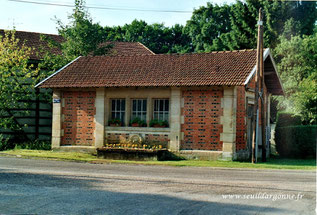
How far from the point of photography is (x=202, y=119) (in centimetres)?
1886

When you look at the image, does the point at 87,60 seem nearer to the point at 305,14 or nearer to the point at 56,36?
the point at 56,36

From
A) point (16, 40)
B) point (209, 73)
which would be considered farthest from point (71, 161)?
point (16, 40)

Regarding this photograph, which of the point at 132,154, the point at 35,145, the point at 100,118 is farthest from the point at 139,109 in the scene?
the point at 35,145

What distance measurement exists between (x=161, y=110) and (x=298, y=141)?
807 cm

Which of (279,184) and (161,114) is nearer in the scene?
(279,184)

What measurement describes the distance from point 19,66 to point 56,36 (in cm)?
651

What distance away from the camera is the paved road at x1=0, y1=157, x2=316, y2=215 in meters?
7.57

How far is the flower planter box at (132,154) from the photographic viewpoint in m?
18.5

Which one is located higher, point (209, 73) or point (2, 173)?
point (209, 73)

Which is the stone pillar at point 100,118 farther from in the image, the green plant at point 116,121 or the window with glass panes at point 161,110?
the window with glass panes at point 161,110

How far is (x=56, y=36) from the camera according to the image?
30.8 m

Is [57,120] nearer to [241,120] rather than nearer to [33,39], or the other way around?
[241,120]

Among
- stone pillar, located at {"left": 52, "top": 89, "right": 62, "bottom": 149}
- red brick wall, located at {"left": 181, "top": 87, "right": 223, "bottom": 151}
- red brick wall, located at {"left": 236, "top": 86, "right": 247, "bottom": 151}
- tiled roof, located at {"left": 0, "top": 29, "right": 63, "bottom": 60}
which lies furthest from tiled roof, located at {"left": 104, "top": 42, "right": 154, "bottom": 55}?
red brick wall, located at {"left": 236, "top": 86, "right": 247, "bottom": 151}

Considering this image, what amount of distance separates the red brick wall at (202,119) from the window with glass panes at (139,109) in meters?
2.23
